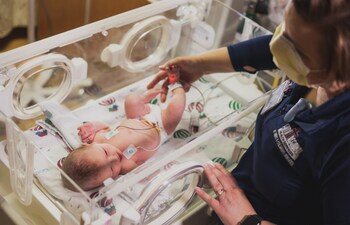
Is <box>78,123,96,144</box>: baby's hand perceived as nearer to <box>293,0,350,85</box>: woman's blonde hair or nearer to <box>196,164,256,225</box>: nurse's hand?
<box>196,164,256,225</box>: nurse's hand

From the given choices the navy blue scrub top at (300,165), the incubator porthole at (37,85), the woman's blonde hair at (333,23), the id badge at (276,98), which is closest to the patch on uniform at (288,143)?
the navy blue scrub top at (300,165)

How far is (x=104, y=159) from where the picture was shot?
1413 mm

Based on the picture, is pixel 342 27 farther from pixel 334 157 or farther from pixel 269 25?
pixel 269 25

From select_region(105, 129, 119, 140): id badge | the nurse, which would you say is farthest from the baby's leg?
the nurse

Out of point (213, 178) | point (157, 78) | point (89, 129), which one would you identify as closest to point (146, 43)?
point (157, 78)

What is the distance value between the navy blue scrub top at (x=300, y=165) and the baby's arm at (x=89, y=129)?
51 centimetres

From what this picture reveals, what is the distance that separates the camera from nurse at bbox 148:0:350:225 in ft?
2.83

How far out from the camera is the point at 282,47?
971mm

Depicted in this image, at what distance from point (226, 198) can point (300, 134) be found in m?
0.28

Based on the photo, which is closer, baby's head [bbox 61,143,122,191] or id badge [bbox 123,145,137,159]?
baby's head [bbox 61,143,122,191]

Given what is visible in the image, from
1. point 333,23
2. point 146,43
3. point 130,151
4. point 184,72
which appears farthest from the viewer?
point 146,43

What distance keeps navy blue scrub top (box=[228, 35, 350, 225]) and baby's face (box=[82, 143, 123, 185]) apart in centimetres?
35

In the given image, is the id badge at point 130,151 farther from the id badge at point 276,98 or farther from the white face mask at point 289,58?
the white face mask at point 289,58

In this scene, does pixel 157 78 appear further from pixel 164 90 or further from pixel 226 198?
pixel 226 198
